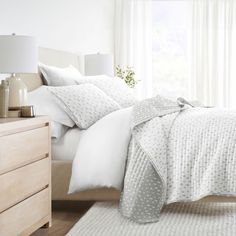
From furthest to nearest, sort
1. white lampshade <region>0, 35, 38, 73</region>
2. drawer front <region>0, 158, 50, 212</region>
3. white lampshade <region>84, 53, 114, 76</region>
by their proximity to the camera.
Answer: white lampshade <region>84, 53, 114, 76</region> < white lampshade <region>0, 35, 38, 73</region> < drawer front <region>0, 158, 50, 212</region>

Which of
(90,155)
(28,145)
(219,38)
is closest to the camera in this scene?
(28,145)

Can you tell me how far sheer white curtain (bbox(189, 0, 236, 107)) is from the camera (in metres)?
7.23

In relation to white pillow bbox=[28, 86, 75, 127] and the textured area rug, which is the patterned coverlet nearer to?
the textured area rug

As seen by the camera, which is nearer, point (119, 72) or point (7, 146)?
point (7, 146)

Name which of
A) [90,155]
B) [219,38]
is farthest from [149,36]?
[90,155]

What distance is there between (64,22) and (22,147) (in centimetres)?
304

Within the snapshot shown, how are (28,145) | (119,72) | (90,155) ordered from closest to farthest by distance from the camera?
(28,145) → (90,155) → (119,72)

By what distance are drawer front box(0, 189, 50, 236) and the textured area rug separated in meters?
0.20

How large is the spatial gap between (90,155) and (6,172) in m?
1.01

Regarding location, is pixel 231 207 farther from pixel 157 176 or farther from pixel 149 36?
pixel 149 36

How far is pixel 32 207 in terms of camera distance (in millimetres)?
2666

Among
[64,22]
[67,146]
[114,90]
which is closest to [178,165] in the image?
[67,146]

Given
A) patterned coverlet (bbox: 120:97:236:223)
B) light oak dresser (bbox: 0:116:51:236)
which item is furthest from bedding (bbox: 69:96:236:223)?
light oak dresser (bbox: 0:116:51:236)

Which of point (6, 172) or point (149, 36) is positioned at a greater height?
point (149, 36)
